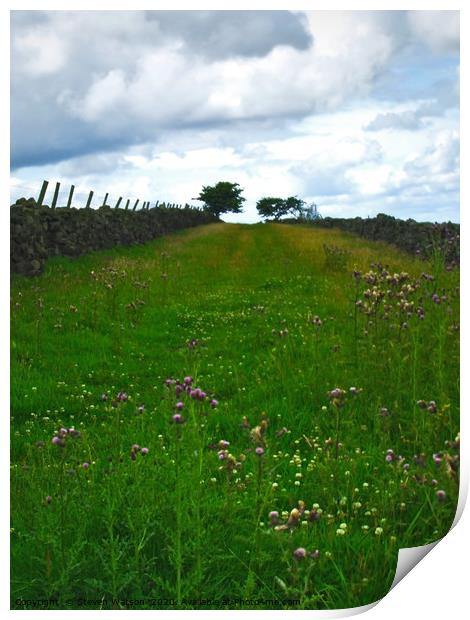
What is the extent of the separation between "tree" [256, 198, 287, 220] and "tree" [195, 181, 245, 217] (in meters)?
0.14

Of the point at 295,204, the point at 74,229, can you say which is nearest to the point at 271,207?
the point at 295,204

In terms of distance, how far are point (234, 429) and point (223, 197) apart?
61.0 inches

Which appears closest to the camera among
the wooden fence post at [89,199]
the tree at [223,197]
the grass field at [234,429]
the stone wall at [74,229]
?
the grass field at [234,429]

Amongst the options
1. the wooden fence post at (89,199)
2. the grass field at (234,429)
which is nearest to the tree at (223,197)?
the grass field at (234,429)

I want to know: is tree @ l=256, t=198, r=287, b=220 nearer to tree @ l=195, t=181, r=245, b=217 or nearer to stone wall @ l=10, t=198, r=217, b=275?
tree @ l=195, t=181, r=245, b=217

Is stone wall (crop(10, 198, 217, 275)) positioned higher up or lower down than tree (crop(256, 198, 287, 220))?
higher up

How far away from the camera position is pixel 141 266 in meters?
7.86

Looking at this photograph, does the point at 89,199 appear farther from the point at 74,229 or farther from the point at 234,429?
the point at 74,229

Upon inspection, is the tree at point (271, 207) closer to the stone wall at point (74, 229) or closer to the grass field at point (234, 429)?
the grass field at point (234, 429)

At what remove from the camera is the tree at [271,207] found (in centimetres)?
417

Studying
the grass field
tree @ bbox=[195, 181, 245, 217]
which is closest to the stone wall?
the grass field

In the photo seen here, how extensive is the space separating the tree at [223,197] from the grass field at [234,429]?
1.83 ft

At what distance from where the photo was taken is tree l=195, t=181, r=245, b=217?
397cm

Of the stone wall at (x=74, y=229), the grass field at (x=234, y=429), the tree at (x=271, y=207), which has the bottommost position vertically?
the grass field at (x=234, y=429)
